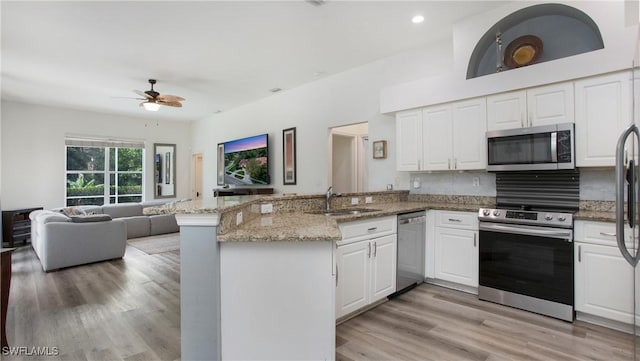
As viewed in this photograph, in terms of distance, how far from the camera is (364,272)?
2631 millimetres

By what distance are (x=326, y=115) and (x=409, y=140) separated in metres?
1.84

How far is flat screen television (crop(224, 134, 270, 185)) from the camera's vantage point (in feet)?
21.0

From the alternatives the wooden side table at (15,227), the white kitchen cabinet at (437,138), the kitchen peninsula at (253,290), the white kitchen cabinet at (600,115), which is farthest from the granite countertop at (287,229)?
the wooden side table at (15,227)

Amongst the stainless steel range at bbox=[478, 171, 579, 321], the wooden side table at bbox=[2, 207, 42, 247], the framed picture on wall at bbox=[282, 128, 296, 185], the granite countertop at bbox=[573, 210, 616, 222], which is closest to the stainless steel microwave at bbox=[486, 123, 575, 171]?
the stainless steel range at bbox=[478, 171, 579, 321]

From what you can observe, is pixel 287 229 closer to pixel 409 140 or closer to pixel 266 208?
pixel 266 208

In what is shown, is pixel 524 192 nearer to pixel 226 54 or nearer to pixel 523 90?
pixel 523 90

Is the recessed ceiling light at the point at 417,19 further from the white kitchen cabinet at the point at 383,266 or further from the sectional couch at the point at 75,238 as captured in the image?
the sectional couch at the point at 75,238

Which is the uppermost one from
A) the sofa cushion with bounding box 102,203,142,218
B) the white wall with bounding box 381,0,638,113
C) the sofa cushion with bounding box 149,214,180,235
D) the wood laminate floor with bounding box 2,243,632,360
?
the white wall with bounding box 381,0,638,113

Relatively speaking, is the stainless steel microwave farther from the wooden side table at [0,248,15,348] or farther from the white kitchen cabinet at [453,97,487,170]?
the wooden side table at [0,248,15,348]

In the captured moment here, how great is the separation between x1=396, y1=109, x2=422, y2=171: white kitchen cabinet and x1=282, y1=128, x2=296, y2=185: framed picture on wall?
242 centimetres

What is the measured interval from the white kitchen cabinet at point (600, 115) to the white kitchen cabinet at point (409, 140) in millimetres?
1455

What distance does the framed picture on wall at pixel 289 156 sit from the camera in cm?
582

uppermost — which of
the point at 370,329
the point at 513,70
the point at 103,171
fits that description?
the point at 513,70

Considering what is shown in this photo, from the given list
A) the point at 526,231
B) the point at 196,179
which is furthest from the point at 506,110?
the point at 196,179
